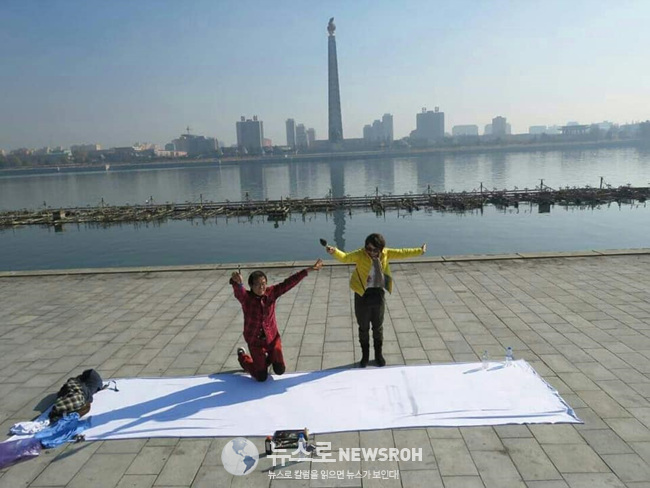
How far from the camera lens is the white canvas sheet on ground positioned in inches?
158

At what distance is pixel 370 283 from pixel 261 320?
1.22 metres

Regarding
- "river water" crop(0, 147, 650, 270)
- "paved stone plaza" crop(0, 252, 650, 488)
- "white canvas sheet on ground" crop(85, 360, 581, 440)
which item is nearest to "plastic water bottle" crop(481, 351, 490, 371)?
"white canvas sheet on ground" crop(85, 360, 581, 440)

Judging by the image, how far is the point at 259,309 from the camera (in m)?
4.78

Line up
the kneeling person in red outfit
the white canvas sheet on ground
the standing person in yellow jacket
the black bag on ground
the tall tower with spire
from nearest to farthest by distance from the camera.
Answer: the white canvas sheet on ground < the black bag on ground < the kneeling person in red outfit < the standing person in yellow jacket < the tall tower with spire

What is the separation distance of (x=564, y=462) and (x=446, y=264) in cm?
657

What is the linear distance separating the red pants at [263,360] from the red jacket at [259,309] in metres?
0.06

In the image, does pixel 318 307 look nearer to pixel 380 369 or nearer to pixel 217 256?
pixel 380 369

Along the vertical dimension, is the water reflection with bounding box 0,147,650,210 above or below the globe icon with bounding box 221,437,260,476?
above

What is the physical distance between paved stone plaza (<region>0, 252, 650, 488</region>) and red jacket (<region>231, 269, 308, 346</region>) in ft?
1.69

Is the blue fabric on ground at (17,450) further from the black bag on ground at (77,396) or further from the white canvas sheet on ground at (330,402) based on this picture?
the white canvas sheet on ground at (330,402)

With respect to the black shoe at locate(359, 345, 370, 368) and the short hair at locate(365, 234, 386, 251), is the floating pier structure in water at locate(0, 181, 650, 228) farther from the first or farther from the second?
the short hair at locate(365, 234, 386, 251)

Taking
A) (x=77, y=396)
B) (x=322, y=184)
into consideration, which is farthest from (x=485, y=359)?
(x=322, y=184)

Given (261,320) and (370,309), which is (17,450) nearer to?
(261,320)

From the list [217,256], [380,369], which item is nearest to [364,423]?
[380,369]
